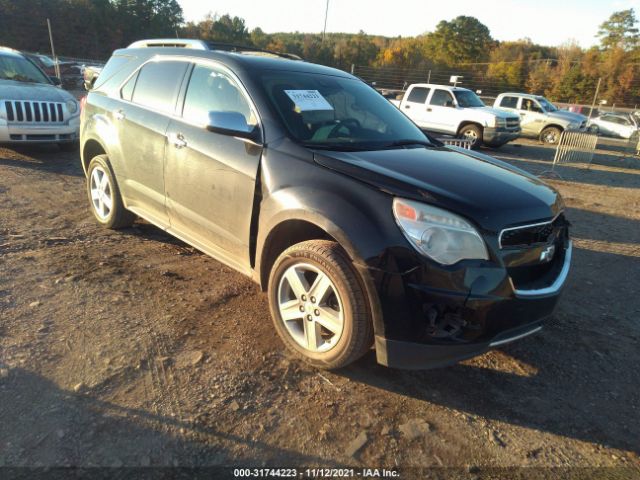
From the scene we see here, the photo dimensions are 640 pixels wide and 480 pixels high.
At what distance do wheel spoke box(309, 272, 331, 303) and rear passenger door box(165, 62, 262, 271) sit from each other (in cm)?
68

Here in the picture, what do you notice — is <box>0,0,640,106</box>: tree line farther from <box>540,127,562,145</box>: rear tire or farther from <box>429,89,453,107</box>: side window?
<box>429,89,453,107</box>: side window

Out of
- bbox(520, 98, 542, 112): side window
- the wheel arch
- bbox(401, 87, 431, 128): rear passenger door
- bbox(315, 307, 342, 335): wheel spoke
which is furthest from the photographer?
bbox(520, 98, 542, 112): side window

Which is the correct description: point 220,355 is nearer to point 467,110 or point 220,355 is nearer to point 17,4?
point 467,110

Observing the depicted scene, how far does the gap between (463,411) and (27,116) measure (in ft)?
26.2

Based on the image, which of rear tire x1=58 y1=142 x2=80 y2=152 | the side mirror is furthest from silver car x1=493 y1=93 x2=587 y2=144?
the side mirror

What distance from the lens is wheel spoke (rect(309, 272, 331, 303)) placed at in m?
2.58

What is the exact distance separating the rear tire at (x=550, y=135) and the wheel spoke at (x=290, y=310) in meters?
17.5

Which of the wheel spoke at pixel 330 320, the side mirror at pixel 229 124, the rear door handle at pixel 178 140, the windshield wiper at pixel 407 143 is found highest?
the side mirror at pixel 229 124

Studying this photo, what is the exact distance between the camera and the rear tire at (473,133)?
13477 millimetres

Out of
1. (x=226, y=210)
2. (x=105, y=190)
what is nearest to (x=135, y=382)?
(x=226, y=210)

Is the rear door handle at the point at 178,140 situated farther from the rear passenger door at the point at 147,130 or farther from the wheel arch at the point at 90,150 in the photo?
the wheel arch at the point at 90,150

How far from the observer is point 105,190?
471 centimetres

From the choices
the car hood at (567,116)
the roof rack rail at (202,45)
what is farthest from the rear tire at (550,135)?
the roof rack rail at (202,45)

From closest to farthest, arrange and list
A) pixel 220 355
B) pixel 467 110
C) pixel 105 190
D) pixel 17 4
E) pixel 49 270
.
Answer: pixel 220 355
pixel 49 270
pixel 105 190
pixel 467 110
pixel 17 4
